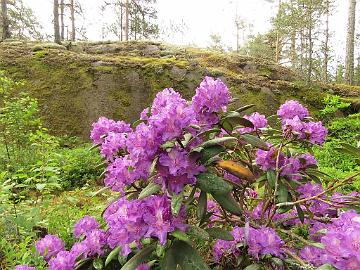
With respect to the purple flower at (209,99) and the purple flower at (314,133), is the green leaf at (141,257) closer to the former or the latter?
the purple flower at (209,99)

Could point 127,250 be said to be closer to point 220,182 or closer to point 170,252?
point 170,252

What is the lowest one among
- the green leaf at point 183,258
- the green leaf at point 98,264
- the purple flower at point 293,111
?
the green leaf at point 98,264

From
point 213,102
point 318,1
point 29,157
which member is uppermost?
point 318,1

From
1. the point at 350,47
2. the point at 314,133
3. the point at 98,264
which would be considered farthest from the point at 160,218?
the point at 350,47

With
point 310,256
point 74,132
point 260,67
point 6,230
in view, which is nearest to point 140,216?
point 310,256

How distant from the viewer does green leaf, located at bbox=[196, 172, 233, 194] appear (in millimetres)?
1225

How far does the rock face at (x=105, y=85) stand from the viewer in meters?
7.25

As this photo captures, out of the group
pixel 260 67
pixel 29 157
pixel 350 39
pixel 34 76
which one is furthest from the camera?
pixel 350 39

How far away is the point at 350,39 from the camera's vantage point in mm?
11742

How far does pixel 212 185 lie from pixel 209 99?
0.36m

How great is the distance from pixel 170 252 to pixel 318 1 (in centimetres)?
1137

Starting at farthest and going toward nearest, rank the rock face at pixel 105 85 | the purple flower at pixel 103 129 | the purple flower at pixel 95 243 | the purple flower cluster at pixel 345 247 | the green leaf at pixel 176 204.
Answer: the rock face at pixel 105 85, the purple flower at pixel 103 129, the purple flower at pixel 95 243, the green leaf at pixel 176 204, the purple flower cluster at pixel 345 247

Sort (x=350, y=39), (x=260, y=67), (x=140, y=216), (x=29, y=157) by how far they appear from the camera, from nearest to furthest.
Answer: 1. (x=140, y=216)
2. (x=29, y=157)
3. (x=260, y=67)
4. (x=350, y=39)

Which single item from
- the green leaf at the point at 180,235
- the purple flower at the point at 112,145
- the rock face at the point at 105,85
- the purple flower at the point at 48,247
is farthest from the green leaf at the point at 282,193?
the rock face at the point at 105,85
